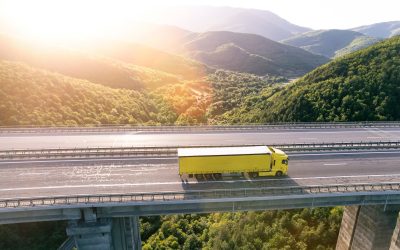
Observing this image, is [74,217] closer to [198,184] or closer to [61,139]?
[198,184]

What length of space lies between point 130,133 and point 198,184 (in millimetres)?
26381

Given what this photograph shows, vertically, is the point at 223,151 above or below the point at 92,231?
above

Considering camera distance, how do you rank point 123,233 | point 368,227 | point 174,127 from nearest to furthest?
point 123,233
point 368,227
point 174,127

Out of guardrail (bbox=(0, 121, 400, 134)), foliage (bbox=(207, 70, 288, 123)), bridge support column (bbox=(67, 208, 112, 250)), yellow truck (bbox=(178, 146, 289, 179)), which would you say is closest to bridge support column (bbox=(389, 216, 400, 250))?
yellow truck (bbox=(178, 146, 289, 179))

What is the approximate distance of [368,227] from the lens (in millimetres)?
37719

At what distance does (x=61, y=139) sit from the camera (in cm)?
5244

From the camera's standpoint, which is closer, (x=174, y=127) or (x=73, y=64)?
(x=174, y=127)

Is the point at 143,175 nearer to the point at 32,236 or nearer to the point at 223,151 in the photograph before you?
the point at 223,151

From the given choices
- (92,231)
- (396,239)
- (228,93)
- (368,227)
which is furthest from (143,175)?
(228,93)

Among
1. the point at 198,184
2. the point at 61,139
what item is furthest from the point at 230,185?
the point at 61,139

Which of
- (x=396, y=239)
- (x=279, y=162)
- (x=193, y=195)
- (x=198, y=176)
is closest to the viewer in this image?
(x=193, y=195)

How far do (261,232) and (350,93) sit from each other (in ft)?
152

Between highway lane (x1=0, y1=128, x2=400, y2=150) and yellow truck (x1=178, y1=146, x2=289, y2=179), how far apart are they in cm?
1473

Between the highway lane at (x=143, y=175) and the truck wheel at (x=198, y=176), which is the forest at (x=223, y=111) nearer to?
the highway lane at (x=143, y=175)
